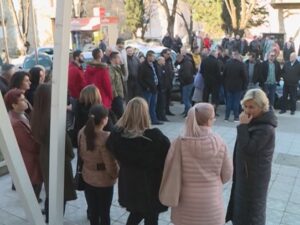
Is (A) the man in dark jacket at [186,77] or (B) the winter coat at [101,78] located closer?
(B) the winter coat at [101,78]

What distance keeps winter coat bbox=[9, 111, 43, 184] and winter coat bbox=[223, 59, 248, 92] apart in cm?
664

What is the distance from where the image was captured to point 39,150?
4.49m

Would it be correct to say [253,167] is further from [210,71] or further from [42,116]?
[210,71]

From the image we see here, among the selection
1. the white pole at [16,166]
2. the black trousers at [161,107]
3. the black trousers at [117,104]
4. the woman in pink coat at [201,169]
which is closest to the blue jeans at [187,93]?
the black trousers at [161,107]

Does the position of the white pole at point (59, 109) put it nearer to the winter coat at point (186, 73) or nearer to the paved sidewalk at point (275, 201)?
the paved sidewalk at point (275, 201)

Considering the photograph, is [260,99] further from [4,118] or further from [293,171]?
[293,171]

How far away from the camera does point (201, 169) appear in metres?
3.30

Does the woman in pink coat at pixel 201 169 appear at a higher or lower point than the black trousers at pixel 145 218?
higher

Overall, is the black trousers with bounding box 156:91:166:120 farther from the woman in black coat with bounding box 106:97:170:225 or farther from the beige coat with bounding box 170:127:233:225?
the beige coat with bounding box 170:127:233:225

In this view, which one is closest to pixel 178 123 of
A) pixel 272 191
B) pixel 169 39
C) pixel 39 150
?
pixel 272 191

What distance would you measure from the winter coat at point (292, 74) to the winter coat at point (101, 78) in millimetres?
5671

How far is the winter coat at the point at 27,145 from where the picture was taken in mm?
4426

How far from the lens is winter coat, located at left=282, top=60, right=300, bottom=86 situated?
35.7 feet

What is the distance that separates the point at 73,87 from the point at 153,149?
4.58 m
